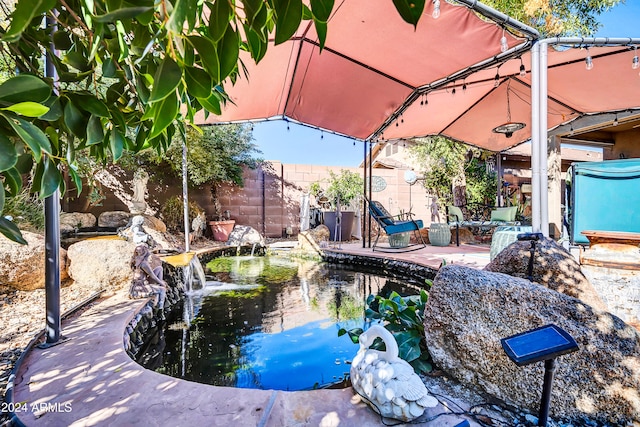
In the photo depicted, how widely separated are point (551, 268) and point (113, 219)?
728 centimetres

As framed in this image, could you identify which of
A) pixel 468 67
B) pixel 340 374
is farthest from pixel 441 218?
pixel 340 374

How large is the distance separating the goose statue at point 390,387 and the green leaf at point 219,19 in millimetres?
1273

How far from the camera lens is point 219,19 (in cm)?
34

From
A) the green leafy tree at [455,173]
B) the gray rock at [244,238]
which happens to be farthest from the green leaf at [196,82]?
the green leafy tree at [455,173]

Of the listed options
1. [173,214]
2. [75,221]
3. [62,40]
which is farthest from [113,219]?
[62,40]

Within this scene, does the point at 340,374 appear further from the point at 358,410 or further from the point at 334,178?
the point at 334,178

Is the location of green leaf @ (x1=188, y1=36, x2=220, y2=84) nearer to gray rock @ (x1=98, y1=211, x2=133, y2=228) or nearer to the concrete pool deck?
the concrete pool deck

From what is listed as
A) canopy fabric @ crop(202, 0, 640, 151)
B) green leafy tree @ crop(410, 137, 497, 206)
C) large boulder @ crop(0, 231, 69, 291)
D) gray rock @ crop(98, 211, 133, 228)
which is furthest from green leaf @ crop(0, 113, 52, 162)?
green leafy tree @ crop(410, 137, 497, 206)

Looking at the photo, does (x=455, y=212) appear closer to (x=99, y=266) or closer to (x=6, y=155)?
(x=99, y=266)

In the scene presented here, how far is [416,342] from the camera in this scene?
1.65 meters

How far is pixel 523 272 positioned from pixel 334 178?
697 cm

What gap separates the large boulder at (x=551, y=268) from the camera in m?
1.75

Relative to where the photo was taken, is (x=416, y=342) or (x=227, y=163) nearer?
(x=416, y=342)

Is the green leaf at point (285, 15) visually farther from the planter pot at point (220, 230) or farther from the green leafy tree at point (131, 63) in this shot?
the planter pot at point (220, 230)
